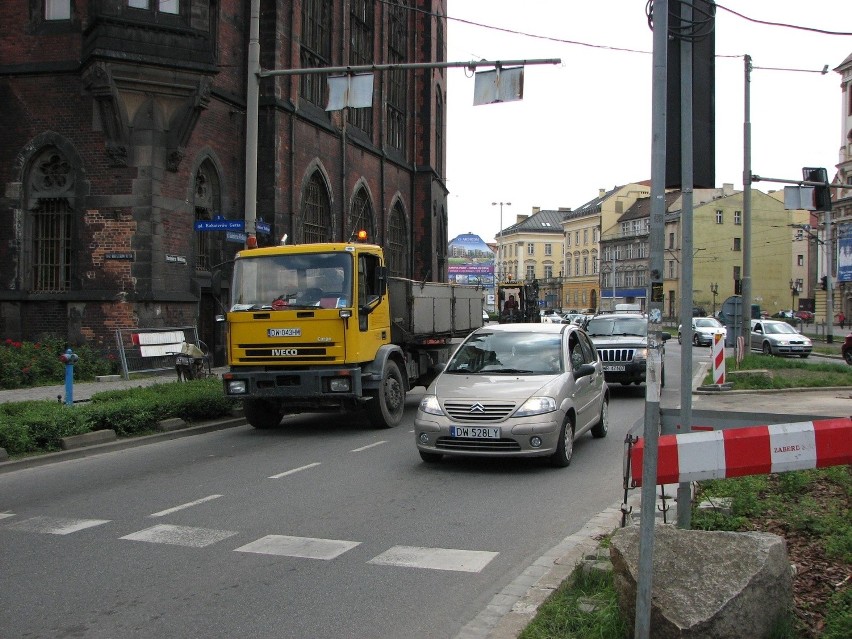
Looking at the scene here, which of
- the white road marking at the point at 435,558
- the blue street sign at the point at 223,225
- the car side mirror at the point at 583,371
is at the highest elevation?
the blue street sign at the point at 223,225

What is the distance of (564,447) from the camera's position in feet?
31.6

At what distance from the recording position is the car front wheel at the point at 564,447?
9.53m

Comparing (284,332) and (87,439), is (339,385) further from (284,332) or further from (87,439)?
(87,439)

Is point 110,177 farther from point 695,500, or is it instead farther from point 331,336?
point 695,500

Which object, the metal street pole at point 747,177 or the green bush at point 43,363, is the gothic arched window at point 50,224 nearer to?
the green bush at point 43,363

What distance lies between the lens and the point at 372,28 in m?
35.8

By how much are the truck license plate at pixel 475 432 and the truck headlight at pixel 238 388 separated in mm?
4510

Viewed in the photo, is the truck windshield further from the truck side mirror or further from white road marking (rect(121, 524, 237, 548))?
white road marking (rect(121, 524, 237, 548))

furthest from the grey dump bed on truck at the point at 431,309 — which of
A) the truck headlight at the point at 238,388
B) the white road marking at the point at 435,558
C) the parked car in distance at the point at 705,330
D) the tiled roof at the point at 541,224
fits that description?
the tiled roof at the point at 541,224

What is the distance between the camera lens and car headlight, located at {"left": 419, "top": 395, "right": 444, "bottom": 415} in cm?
956

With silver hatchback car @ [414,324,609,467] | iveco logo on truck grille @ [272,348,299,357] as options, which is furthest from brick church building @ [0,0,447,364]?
silver hatchback car @ [414,324,609,467]

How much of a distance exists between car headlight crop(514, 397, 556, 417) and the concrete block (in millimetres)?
5955

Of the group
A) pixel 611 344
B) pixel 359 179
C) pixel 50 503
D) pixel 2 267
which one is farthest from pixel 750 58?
pixel 50 503

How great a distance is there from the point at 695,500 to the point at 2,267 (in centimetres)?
1918
